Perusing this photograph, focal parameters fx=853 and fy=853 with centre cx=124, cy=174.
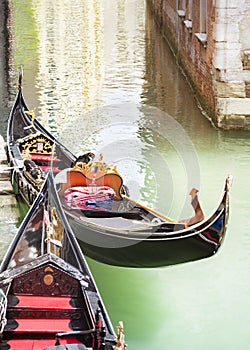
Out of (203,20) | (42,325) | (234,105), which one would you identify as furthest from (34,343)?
(203,20)

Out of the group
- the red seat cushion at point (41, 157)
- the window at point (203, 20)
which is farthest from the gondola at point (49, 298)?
the window at point (203, 20)

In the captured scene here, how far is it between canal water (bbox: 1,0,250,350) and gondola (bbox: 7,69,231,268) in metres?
0.16

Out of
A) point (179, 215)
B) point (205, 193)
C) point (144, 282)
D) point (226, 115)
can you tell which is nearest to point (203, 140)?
point (226, 115)

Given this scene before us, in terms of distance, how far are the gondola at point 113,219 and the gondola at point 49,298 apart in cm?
33

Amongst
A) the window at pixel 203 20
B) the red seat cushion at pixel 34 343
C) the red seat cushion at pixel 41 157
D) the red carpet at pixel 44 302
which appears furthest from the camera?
the window at pixel 203 20

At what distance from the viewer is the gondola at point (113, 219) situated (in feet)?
11.2

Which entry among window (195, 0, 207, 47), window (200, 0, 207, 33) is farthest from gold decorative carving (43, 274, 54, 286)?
window (200, 0, 207, 33)

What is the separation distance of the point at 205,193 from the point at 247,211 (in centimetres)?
37

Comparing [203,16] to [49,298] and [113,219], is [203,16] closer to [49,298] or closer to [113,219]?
[113,219]

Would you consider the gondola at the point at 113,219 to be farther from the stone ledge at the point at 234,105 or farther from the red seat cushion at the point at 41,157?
the stone ledge at the point at 234,105

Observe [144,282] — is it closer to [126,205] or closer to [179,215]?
[126,205]

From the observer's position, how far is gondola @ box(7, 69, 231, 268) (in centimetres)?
341

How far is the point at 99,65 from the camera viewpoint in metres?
8.78

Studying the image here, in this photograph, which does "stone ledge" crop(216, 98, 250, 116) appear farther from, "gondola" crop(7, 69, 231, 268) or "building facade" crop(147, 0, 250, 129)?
"gondola" crop(7, 69, 231, 268)
